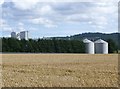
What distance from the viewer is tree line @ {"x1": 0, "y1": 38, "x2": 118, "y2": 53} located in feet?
367

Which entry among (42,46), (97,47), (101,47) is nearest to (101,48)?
(101,47)

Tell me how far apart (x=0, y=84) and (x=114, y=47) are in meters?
100

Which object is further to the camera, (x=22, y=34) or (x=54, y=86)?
(x=22, y=34)

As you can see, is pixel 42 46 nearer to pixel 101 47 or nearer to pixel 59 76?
pixel 101 47

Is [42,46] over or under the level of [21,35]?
under

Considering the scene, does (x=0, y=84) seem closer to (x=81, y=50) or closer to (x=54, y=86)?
(x=54, y=86)

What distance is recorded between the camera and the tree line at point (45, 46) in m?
112

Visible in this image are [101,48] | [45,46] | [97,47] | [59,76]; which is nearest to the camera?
[59,76]

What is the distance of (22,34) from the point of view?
14175cm

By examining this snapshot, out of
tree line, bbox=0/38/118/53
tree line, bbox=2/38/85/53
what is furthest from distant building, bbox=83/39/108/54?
tree line, bbox=2/38/85/53

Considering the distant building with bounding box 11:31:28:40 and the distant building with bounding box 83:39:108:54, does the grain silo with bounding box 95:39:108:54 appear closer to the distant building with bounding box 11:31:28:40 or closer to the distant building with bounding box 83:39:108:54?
the distant building with bounding box 83:39:108:54

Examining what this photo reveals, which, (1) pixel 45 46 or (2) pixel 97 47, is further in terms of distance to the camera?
(1) pixel 45 46

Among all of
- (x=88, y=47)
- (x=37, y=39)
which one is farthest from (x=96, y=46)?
(x=37, y=39)

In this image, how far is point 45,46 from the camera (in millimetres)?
114438
